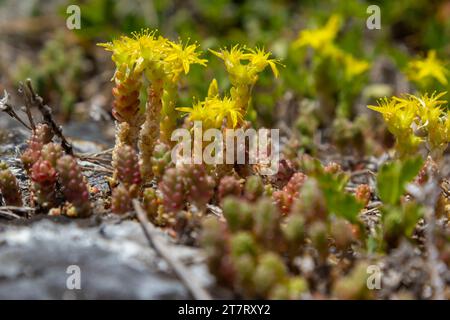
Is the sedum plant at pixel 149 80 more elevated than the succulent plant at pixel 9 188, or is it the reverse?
the sedum plant at pixel 149 80

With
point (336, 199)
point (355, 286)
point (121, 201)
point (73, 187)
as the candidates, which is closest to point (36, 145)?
point (73, 187)

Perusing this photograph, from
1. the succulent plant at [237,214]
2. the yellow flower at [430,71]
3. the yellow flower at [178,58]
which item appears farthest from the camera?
the yellow flower at [430,71]

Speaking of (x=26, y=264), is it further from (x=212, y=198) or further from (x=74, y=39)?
(x=74, y=39)

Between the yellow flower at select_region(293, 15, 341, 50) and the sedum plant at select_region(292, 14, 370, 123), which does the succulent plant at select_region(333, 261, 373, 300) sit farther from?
the yellow flower at select_region(293, 15, 341, 50)

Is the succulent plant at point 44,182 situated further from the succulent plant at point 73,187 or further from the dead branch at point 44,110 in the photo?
the dead branch at point 44,110

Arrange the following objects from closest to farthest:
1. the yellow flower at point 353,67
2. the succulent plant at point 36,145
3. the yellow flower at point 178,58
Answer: the succulent plant at point 36,145
the yellow flower at point 178,58
the yellow flower at point 353,67

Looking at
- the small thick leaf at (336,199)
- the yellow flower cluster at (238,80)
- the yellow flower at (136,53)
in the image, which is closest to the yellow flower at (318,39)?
the yellow flower cluster at (238,80)
